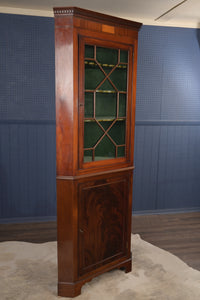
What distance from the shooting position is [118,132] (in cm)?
259

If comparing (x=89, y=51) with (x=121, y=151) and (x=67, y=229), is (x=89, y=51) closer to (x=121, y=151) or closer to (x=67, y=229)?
(x=121, y=151)

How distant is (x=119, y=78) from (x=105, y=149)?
0.61 meters

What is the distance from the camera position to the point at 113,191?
2609 millimetres

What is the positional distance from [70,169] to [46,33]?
2.05 metres

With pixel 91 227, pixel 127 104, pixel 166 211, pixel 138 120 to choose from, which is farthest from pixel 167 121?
pixel 91 227

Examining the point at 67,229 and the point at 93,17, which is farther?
the point at 67,229

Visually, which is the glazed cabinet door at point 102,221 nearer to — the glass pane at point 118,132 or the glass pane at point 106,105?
the glass pane at point 118,132

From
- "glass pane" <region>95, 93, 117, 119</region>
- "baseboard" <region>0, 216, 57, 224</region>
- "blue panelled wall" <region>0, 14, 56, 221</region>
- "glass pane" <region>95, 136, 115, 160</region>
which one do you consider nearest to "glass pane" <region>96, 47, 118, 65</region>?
"glass pane" <region>95, 93, 117, 119</region>

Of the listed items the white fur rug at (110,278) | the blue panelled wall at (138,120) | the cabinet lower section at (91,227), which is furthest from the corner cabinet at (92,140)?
the blue panelled wall at (138,120)

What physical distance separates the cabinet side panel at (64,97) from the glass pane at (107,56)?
0.28 meters

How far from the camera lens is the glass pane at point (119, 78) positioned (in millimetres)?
2482

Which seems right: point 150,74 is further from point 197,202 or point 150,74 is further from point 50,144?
point 197,202

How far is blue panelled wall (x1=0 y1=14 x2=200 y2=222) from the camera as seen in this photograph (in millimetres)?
3586

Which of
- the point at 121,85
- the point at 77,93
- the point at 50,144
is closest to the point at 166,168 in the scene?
the point at 50,144
